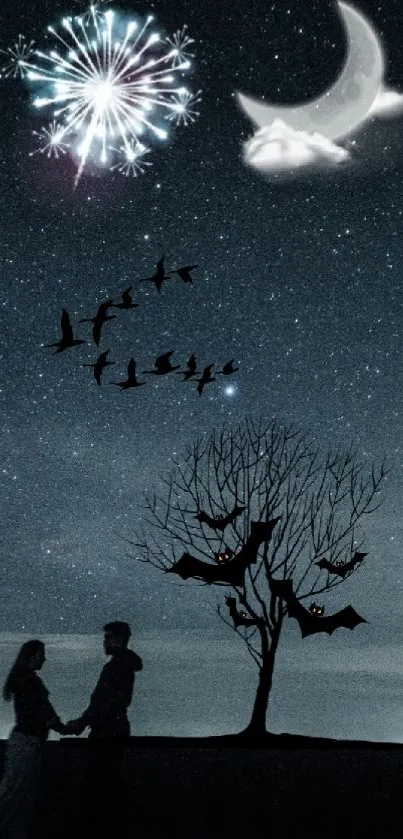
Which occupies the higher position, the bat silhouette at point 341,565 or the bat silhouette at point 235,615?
the bat silhouette at point 341,565

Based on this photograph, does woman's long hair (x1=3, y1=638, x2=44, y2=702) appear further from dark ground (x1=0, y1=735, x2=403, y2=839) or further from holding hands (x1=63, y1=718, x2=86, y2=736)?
dark ground (x1=0, y1=735, x2=403, y2=839)

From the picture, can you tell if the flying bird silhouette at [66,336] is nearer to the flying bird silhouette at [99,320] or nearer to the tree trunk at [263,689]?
the flying bird silhouette at [99,320]

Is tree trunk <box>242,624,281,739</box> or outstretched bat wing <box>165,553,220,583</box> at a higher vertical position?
outstretched bat wing <box>165,553,220,583</box>

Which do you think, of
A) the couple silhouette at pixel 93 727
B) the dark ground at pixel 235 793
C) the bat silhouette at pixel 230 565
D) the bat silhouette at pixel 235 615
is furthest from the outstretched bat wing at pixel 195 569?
the couple silhouette at pixel 93 727

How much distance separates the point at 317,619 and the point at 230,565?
2265mm

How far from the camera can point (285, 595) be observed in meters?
22.2

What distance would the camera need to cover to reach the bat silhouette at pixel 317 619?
71.2 feet

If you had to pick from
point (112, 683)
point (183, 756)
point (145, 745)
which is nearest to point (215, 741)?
point (145, 745)

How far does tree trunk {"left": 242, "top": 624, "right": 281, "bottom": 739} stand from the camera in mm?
22078

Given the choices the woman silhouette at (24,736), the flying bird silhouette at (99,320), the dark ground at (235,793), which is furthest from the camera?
the flying bird silhouette at (99,320)

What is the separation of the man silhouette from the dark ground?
15cm

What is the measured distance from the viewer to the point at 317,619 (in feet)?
71.8

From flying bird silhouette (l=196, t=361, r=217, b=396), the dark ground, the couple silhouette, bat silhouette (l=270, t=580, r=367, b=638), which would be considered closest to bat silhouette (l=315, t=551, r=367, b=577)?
bat silhouette (l=270, t=580, r=367, b=638)

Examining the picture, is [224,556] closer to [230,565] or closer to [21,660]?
[230,565]
